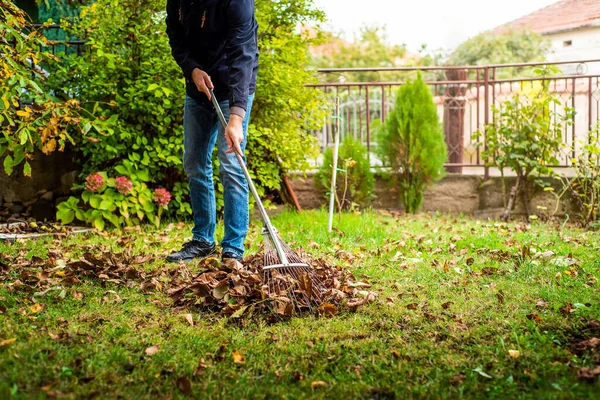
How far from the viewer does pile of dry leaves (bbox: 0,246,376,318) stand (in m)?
2.79

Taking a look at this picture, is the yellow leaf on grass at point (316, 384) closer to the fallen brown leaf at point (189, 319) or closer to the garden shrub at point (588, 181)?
the fallen brown leaf at point (189, 319)

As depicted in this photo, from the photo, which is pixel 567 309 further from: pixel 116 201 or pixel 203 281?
pixel 116 201

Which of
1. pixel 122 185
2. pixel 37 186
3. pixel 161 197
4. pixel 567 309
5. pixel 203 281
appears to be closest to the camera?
pixel 567 309

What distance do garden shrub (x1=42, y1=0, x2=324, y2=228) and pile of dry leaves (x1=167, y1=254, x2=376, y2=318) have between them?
252cm

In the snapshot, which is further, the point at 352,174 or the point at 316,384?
the point at 352,174

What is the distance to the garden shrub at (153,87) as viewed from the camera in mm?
5301

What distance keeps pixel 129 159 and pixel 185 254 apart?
198cm

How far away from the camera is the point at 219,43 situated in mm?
3547

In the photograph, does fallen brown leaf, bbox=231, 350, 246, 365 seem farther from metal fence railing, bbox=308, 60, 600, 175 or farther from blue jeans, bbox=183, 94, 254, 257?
metal fence railing, bbox=308, 60, 600, 175

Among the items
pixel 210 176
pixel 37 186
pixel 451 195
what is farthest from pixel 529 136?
pixel 37 186

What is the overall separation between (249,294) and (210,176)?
130 centimetres

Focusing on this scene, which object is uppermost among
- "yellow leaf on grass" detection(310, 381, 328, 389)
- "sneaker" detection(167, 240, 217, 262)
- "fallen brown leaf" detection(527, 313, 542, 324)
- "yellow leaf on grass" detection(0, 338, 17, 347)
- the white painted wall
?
the white painted wall

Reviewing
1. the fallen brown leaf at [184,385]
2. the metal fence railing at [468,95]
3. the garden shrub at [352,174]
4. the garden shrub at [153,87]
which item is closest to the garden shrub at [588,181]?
the metal fence railing at [468,95]

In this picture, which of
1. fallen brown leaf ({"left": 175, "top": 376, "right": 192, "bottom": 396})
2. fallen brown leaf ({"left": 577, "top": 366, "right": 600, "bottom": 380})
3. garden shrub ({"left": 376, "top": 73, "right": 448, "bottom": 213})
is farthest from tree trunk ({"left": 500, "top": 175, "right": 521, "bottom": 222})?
fallen brown leaf ({"left": 175, "top": 376, "right": 192, "bottom": 396})
